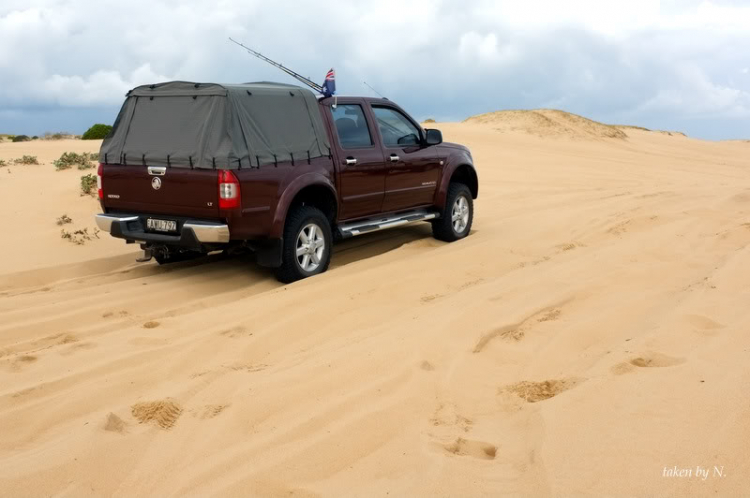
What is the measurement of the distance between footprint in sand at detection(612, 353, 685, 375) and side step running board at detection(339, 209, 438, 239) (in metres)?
4.09

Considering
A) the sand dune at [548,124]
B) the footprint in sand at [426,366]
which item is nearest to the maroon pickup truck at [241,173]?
the footprint in sand at [426,366]

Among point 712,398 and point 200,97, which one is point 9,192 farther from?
point 712,398

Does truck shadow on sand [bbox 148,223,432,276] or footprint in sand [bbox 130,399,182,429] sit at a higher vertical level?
truck shadow on sand [bbox 148,223,432,276]

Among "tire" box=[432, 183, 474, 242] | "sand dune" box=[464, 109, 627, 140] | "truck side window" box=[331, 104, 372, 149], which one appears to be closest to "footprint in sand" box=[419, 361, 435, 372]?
"truck side window" box=[331, 104, 372, 149]

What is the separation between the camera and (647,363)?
507 cm

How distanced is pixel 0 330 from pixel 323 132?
3.75 meters

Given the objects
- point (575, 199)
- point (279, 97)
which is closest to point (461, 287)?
point (279, 97)

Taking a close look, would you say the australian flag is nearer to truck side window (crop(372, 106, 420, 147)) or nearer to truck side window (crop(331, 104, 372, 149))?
truck side window (crop(331, 104, 372, 149))

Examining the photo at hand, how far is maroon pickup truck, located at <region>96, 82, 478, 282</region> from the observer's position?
7.28 m

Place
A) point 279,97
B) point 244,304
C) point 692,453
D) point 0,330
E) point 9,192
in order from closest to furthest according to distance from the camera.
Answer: point 692,453, point 0,330, point 244,304, point 279,97, point 9,192

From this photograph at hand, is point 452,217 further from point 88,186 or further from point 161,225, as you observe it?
point 88,186

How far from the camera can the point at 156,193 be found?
24.8 ft

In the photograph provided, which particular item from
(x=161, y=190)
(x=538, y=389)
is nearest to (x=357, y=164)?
(x=161, y=190)

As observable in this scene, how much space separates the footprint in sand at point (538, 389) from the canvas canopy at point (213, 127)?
358 cm
